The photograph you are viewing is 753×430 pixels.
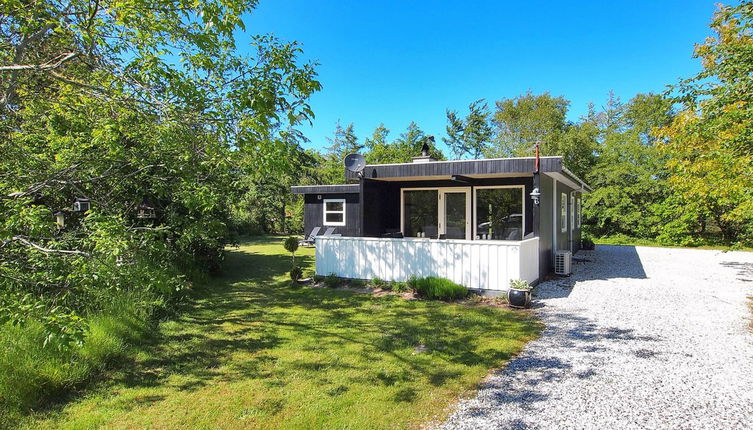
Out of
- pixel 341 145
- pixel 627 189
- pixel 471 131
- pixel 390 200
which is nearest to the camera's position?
pixel 390 200

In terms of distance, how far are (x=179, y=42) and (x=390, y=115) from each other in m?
26.1

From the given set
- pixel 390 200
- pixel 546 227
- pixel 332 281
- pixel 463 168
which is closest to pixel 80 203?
pixel 332 281

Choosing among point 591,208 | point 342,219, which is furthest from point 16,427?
point 591,208

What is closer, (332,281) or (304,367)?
(304,367)

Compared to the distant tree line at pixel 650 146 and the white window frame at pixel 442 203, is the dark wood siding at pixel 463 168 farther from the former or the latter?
the distant tree line at pixel 650 146

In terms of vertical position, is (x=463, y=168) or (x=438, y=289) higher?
(x=463, y=168)

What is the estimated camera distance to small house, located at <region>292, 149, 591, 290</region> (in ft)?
22.3

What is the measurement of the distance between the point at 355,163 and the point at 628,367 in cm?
620

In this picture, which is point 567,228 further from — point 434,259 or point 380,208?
point 434,259

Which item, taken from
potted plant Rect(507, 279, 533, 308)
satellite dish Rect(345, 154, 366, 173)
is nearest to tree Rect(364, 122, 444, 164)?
satellite dish Rect(345, 154, 366, 173)

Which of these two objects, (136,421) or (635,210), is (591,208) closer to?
(635,210)

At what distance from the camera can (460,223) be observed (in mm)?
9969

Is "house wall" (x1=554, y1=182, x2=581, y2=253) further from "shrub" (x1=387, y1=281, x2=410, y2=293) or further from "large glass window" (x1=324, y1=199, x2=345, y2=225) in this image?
"large glass window" (x1=324, y1=199, x2=345, y2=225)

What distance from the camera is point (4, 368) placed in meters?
3.16
